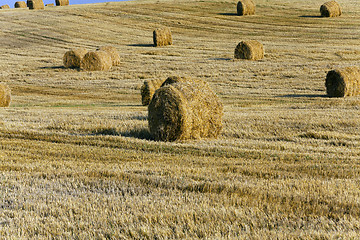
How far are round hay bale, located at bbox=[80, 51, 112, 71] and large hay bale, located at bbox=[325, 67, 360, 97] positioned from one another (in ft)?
51.3

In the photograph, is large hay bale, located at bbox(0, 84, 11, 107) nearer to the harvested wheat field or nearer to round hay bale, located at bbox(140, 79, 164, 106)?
the harvested wheat field

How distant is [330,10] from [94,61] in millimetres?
27841

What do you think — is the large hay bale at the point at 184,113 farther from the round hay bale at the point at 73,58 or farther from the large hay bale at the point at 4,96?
the round hay bale at the point at 73,58

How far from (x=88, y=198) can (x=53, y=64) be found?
27.8m

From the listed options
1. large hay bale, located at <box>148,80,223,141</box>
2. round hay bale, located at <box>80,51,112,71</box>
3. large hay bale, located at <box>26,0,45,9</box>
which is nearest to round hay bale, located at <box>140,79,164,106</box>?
large hay bale, located at <box>148,80,223,141</box>

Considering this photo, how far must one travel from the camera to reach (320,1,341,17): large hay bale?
44.9 m

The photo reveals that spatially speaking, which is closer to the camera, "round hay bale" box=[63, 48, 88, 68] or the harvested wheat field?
the harvested wheat field

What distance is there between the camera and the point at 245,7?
47.8 metres

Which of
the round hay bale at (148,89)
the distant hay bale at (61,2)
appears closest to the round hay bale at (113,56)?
the round hay bale at (148,89)

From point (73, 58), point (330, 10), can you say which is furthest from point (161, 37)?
point (330, 10)

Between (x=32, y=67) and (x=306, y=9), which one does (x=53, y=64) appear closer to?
(x=32, y=67)

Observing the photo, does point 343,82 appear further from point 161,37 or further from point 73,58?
point 161,37

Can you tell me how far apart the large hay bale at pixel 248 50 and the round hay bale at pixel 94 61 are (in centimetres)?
922

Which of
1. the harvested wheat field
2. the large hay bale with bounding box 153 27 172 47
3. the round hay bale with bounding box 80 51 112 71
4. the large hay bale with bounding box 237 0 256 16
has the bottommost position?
the harvested wheat field
